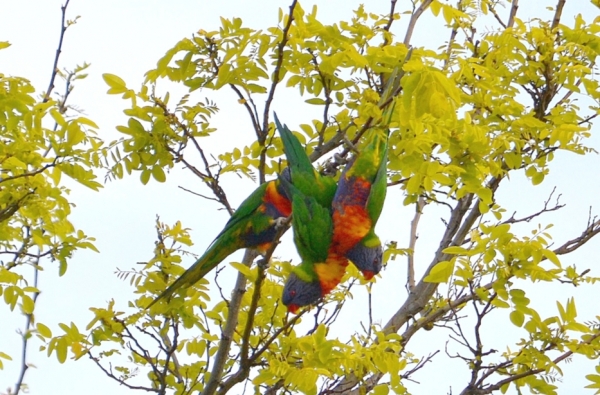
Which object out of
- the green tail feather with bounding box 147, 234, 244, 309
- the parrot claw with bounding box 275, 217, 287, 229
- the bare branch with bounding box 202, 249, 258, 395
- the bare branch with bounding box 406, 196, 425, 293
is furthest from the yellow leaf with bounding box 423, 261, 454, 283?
the bare branch with bounding box 406, 196, 425, 293

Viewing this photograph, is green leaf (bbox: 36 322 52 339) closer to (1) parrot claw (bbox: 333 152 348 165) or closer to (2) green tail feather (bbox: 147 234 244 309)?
(2) green tail feather (bbox: 147 234 244 309)

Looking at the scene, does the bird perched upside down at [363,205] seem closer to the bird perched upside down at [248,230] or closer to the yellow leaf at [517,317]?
the bird perched upside down at [248,230]

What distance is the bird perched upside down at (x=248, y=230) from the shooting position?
144 inches

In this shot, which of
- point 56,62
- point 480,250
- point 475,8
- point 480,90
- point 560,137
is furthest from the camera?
point 475,8

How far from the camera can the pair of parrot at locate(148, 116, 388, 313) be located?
10.5 ft

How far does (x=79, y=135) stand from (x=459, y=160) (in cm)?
189

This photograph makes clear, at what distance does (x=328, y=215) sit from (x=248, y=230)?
674mm

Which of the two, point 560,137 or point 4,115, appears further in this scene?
point 560,137

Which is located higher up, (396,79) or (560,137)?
(560,137)

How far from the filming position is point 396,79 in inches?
129

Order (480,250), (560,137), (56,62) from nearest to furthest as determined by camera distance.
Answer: (480,250), (560,137), (56,62)

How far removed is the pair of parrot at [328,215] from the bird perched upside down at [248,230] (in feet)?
0.07

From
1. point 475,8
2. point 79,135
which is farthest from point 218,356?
point 475,8

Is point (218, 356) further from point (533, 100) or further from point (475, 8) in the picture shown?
point (475, 8)
